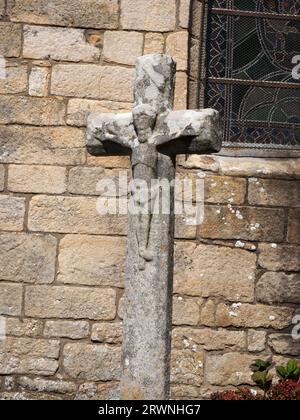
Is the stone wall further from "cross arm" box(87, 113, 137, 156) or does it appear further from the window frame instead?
"cross arm" box(87, 113, 137, 156)

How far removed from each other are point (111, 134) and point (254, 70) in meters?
2.30

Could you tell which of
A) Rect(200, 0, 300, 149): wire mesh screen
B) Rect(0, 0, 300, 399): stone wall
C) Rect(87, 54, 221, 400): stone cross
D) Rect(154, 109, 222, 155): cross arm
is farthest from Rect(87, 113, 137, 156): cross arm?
Rect(200, 0, 300, 149): wire mesh screen

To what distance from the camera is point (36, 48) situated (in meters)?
5.46

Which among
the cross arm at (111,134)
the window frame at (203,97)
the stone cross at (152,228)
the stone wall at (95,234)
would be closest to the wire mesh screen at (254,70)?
the window frame at (203,97)

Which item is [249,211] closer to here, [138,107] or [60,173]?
[60,173]

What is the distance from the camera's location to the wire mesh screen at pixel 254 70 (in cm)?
589

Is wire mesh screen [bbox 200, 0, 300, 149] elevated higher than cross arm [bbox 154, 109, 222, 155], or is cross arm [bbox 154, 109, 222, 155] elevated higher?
wire mesh screen [bbox 200, 0, 300, 149]

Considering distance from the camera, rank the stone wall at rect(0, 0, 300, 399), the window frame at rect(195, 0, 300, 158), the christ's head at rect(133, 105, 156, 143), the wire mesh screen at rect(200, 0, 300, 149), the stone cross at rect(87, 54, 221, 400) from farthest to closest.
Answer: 1. the wire mesh screen at rect(200, 0, 300, 149)
2. the window frame at rect(195, 0, 300, 158)
3. the stone wall at rect(0, 0, 300, 399)
4. the christ's head at rect(133, 105, 156, 143)
5. the stone cross at rect(87, 54, 221, 400)

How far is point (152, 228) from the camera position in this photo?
3785 mm

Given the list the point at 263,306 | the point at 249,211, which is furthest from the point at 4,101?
the point at 263,306

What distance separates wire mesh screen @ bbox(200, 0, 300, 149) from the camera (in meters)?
5.89

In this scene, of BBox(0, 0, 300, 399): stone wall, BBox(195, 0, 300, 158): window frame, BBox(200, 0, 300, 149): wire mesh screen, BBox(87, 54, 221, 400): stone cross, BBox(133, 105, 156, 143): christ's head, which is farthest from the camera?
BBox(200, 0, 300, 149): wire mesh screen

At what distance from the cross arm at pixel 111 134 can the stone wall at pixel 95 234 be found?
4.32ft

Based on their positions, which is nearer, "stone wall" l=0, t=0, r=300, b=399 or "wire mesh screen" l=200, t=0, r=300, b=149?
"stone wall" l=0, t=0, r=300, b=399
